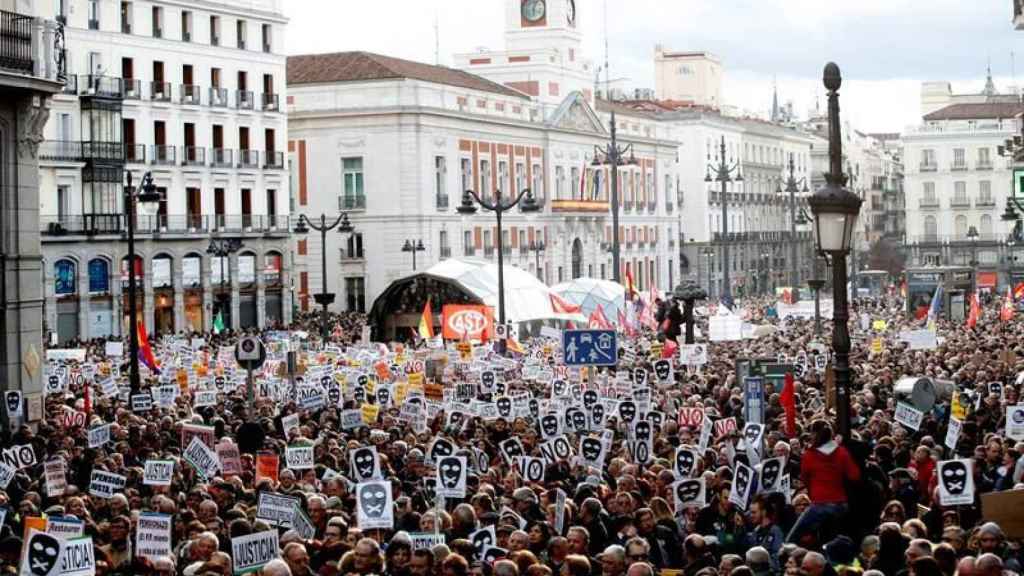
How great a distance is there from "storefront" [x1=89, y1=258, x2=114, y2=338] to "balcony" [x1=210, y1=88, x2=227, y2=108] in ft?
28.0

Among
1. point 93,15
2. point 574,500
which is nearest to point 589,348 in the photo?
point 574,500

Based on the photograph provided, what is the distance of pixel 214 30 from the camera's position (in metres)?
72.6

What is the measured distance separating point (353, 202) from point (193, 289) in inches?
622

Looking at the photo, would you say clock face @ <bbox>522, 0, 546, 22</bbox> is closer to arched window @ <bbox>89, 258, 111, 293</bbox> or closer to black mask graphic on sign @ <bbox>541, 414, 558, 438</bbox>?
arched window @ <bbox>89, 258, 111, 293</bbox>

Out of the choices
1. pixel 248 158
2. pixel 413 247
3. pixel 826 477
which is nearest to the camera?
pixel 826 477

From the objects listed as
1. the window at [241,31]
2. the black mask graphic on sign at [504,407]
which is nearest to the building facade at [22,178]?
the black mask graphic on sign at [504,407]

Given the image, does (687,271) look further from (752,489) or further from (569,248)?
(752,489)

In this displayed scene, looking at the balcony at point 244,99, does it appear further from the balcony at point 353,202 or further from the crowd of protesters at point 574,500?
the crowd of protesters at point 574,500

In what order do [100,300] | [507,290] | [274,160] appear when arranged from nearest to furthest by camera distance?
[507,290]
[100,300]
[274,160]

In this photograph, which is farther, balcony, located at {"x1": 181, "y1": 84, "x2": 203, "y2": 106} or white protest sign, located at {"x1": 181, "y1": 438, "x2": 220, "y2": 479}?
balcony, located at {"x1": 181, "y1": 84, "x2": 203, "y2": 106}

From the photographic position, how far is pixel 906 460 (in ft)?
59.3

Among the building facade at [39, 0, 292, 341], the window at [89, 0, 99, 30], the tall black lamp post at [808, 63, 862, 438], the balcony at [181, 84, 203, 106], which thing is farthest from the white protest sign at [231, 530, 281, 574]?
the balcony at [181, 84, 203, 106]

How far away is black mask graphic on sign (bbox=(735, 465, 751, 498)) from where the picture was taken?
15.7m

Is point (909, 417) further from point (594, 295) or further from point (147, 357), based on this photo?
point (594, 295)
